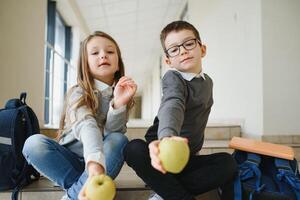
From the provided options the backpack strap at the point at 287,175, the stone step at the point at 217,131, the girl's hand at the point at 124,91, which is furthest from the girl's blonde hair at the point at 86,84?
the stone step at the point at 217,131

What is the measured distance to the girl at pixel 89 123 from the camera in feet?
3.22

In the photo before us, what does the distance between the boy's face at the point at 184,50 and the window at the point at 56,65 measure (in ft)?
7.56

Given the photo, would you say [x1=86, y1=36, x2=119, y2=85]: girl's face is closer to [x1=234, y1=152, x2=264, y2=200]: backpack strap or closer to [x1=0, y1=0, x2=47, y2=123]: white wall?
[x1=234, y1=152, x2=264, y2=200]: backpack strap

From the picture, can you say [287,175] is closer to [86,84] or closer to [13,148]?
[86,84]

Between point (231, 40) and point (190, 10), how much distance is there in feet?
6.28

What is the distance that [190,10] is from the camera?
14.9 feet

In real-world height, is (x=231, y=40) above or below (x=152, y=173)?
above

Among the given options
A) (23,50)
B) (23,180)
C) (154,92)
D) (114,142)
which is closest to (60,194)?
(23,180)

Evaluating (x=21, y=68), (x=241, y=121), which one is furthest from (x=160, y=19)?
(x=21, y=68)

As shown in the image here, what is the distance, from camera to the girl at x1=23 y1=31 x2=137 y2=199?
0.98 metres

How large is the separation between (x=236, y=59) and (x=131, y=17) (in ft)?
9.17

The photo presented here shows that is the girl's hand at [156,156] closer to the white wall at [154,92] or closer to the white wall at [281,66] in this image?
the white wall at [281,66]

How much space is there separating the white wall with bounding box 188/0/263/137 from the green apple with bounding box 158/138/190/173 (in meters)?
1.73

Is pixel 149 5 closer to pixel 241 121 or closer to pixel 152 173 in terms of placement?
pixel 241 121
